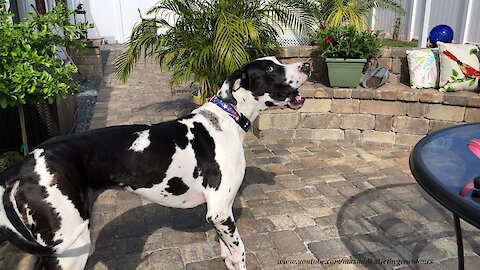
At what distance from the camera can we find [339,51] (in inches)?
246

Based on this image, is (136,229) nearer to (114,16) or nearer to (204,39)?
(204,39)

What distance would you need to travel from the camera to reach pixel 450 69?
19.5 ft

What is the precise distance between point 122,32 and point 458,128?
68.3ft

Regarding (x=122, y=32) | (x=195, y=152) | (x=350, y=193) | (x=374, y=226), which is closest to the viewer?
(x=195, y=152)

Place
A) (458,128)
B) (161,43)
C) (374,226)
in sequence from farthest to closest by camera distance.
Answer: (161,43) < (374,226) < (458,128)

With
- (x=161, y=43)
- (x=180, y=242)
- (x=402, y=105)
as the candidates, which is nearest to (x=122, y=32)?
(x=161, y=43)

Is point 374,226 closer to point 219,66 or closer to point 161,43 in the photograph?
point 219,66

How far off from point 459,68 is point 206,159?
5.02 metres

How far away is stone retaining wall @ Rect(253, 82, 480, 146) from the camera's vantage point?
5.98 m

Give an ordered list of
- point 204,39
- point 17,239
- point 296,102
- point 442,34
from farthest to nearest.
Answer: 1. point 442,34
2. point 204,39
3. point 296,102
4. point 17,239

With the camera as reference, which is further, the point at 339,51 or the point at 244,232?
the point at 339,51

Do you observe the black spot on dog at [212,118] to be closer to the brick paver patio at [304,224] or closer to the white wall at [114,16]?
the brick paver patio at [304,224]

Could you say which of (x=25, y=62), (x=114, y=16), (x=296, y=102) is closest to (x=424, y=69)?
(x=296, y=102)

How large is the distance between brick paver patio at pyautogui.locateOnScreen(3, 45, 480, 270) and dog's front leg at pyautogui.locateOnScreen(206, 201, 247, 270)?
22 centimetres
